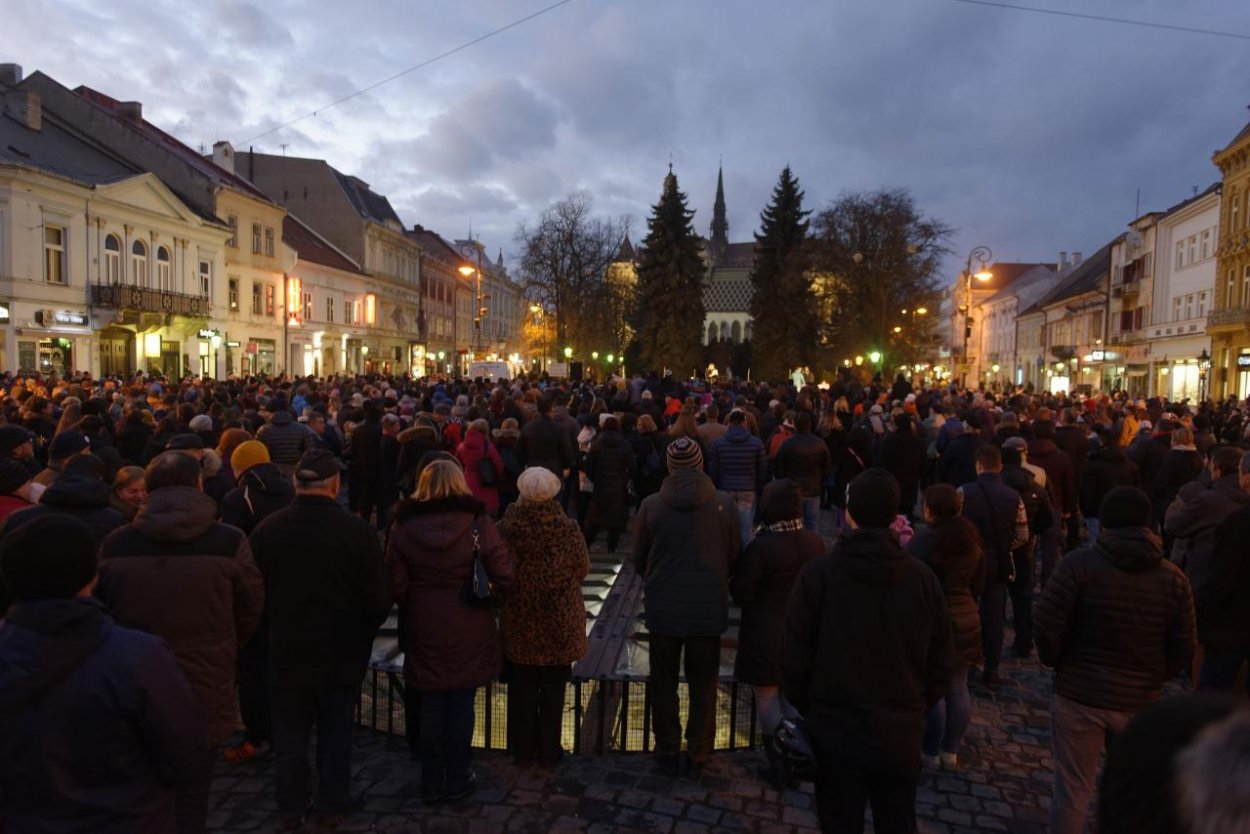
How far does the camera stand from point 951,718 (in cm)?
530

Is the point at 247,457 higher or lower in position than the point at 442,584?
higher

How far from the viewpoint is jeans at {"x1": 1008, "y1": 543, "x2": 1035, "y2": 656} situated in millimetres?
7434

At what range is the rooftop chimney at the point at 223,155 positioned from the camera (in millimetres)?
48688

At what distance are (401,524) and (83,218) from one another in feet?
107

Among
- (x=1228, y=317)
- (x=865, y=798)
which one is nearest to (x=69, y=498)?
(x=865, y=798)

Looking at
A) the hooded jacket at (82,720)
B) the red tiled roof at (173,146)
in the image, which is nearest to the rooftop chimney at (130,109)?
the red tiled roof at (173,146)

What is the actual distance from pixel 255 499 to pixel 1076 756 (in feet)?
16.5

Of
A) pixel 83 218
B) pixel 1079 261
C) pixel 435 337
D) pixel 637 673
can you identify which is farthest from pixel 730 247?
pixel 637 673

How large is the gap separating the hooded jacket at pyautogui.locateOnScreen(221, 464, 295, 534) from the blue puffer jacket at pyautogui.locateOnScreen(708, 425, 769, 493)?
17.5ft

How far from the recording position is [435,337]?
7138 cm

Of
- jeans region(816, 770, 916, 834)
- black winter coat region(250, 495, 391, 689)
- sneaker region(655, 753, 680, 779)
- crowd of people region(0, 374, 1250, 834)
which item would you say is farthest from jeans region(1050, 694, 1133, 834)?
black winter coat region(250, 495, 391, 689)

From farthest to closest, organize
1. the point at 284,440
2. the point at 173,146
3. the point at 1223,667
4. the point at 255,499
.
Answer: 1. the point at 173,146
2. the point at 284,440
3. the point at 255,499
4. the point at 1223,667

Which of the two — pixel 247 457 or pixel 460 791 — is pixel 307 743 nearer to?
pixel 460 791

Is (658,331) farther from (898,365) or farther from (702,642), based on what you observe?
(702,642)
